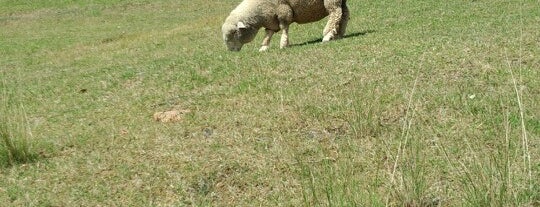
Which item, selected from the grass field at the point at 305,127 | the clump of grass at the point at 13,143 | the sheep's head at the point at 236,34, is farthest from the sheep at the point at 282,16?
the clump of grass at the point at 13,143

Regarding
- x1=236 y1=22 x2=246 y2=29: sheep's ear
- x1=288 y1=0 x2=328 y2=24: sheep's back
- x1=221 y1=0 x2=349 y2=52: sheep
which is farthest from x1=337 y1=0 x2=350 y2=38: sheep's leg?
x1=236 y1=22 x2=246 y2=29: sheep's ear

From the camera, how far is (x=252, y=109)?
824cm

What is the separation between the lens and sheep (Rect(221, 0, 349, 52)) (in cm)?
1323

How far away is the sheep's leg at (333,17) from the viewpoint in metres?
13.1

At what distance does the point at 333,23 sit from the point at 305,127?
626 cm

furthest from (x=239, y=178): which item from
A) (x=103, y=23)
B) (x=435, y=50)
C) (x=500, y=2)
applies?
(x=103, y=23)

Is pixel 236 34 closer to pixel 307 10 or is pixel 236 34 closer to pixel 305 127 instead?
pixel 307 10

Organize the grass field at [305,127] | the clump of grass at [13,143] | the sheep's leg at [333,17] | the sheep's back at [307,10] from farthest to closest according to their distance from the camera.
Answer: the sheep's back at [307,10] < the sheep's leg at [333,17] < the clump of grass at [13,143] < the grass field at [305,127]

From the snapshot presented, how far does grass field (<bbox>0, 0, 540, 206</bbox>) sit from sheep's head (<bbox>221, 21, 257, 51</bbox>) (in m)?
1.29

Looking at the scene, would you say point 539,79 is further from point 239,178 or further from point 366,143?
point 239,178

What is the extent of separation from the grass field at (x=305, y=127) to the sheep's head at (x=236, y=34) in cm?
129

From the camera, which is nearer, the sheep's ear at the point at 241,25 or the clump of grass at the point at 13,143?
the clump of grass at the point at 13,143

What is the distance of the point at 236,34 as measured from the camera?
45.4ft

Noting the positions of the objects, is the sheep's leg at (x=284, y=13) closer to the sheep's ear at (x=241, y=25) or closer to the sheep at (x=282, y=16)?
the sheep at (x=282, y=16)
